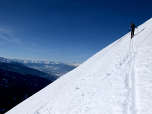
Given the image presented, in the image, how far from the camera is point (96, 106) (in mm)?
5180

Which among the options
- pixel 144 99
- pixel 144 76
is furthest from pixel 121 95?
pixel 144 76

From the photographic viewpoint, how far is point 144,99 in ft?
14.6

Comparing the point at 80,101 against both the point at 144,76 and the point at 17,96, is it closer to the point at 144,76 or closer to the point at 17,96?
the point at 144,76

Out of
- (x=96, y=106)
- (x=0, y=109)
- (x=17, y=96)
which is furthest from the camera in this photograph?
(x=17, y=96)

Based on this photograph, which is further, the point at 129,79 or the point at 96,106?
the point at 129,79

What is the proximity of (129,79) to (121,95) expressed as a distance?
1.73 m

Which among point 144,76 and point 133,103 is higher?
point 144,76

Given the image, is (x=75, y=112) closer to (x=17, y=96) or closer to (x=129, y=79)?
(x=129, y=79)

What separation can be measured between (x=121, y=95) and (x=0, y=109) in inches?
5371

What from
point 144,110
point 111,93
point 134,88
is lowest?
point 144,110

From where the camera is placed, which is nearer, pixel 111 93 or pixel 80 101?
pixel 111 93

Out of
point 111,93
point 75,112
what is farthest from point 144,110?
point 75,112

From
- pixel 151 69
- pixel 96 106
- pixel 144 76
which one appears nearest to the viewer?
pixel 96 106

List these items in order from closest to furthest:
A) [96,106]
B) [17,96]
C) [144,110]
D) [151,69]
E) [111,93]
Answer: [144,110] → [96,106] → [111,93] → [151,69] → [17,96]
